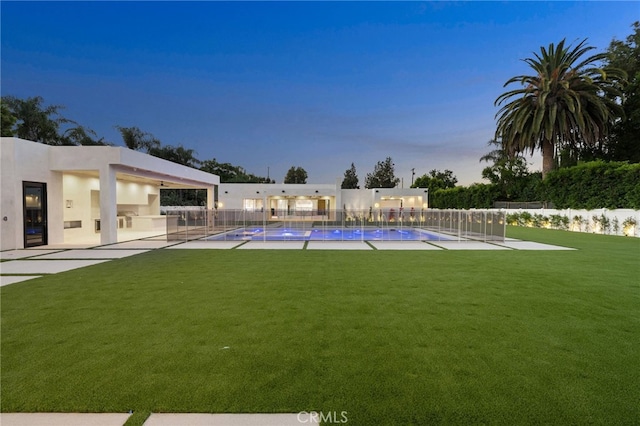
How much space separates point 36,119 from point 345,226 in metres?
32.4

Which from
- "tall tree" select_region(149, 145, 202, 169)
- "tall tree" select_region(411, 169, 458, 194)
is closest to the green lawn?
"tall tree" select_region(149, 145, 202, 169)

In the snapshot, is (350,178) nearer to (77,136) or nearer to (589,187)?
(77,136)

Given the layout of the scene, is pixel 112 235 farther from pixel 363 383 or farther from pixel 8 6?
pixel 8 6

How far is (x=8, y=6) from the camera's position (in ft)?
81.8

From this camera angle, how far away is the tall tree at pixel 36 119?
2845 cm

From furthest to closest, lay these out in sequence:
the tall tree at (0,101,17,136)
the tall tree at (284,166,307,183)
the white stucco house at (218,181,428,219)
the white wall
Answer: the tall tree at (284,166,307,183) < the white stucco house at (218,181,428,219) < the tall tree at (0,101,17,136) < the white wall

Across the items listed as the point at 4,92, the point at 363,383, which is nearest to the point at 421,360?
the point at 363,383

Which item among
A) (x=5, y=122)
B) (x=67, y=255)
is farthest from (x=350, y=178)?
(x=67, y=255)

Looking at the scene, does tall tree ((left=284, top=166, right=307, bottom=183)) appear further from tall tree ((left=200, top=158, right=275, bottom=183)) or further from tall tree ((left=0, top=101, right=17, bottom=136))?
tall tree ((left=0, top=101, right=17, bottom=136))

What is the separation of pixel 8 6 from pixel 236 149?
3448 cm

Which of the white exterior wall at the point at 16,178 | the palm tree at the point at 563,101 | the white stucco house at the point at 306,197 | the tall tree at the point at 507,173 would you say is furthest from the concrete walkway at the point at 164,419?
the tall tree at the point at 507,173

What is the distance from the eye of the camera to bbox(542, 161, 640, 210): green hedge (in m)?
15.9

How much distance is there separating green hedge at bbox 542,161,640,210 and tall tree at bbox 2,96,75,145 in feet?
144

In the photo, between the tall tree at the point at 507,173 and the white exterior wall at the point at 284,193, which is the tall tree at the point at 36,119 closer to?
the white exterior wall at the point at 284,193
